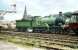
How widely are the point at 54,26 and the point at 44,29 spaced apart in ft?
4.86

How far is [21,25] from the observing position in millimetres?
26312

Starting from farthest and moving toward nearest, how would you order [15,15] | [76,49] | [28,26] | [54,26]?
[15,15] < [28,26] < [54,26] < [76,49]

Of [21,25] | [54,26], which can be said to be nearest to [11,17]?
[21,25]

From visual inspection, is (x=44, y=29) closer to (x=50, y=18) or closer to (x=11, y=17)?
(x=50, y=18)

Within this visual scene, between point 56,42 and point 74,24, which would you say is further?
point 74,24

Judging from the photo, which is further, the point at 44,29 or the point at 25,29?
the point at 25,29

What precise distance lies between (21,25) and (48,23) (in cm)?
451

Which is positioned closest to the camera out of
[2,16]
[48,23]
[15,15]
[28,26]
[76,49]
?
[76,49]

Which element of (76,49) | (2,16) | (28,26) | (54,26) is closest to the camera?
(76,49)

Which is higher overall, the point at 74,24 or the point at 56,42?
the point at 74,24

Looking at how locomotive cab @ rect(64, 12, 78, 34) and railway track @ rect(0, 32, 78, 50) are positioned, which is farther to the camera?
locomotive cab @ rect(64, 12, 78, 34)

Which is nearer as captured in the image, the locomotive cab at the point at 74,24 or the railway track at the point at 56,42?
the railway track at the point at 56,42

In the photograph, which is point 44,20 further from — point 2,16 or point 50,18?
point 2,16

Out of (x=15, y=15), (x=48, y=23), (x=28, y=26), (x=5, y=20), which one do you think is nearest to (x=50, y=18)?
(x=48, y=23)
